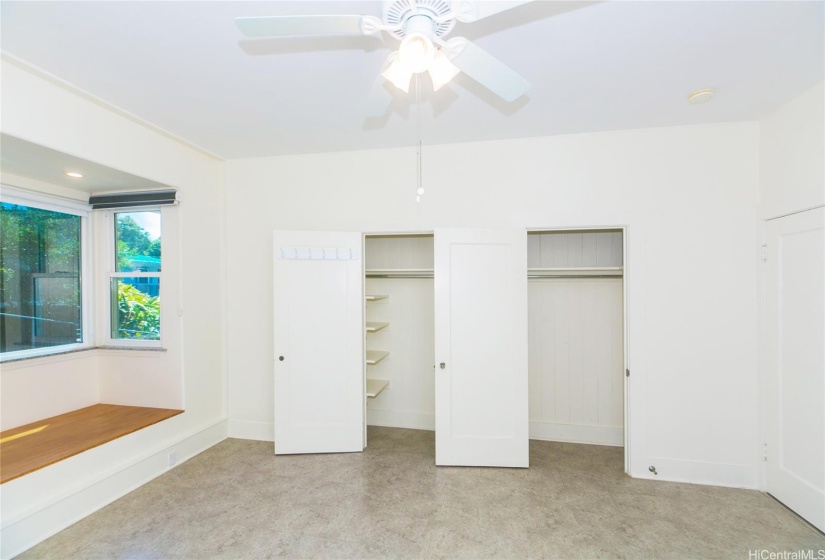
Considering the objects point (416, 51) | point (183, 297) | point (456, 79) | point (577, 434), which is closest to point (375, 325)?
point (183, 297)

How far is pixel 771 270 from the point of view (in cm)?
257

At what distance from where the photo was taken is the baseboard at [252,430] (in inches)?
139

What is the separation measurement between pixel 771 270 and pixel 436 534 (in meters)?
2.97

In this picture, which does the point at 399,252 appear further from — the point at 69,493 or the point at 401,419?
the point at 69,493

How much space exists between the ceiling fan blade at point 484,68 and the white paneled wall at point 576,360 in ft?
7.67

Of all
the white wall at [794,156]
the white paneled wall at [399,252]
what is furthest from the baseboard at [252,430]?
the white wall at [794,156]

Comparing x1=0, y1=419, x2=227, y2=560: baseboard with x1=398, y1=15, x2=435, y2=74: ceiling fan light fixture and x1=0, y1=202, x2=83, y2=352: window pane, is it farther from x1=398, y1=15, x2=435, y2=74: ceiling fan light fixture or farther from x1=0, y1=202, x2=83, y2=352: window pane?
x1=398, y1=15, x2=435, y2=74: ceiling fan light fixture

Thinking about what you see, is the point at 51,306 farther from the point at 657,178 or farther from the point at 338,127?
the point at 657,178

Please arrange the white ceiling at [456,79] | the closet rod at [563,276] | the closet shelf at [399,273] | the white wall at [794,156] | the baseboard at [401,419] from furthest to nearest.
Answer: the baseboard at [401,419] → the closet shelf at [399,273] → the closet rod at [563,276] → the white wall at [794,156] → the white ceiling at [456,79]

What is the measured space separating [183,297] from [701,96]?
4271 millimetres

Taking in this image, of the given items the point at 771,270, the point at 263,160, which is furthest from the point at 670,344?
the point at 263,160

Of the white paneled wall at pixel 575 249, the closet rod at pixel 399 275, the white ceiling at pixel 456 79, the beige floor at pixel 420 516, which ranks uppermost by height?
A: the white ceiling at pixel 456 79

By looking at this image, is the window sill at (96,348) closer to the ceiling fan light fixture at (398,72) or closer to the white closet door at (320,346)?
the white closet door at (320,346)

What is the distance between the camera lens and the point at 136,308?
11.4 feet
